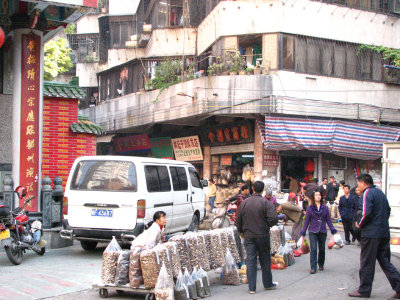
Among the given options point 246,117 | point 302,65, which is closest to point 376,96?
point 302,65

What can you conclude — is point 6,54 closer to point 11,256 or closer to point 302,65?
point 11,256

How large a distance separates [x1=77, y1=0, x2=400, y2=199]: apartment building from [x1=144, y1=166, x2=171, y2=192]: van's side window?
971 centimetres

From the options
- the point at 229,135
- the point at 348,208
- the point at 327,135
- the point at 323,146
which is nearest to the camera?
the point at 348,208

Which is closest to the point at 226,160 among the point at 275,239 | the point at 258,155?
the point at 258,155

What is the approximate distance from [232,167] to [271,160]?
2882mm

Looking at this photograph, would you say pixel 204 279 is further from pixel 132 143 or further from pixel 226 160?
pixel 132 143

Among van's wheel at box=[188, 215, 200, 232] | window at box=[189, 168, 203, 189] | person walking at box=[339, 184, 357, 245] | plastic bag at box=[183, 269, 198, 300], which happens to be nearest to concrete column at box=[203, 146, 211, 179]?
window at box=[189, 168, 203, 189]

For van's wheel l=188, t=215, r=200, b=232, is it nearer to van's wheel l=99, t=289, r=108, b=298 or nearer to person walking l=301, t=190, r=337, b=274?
person walking l=301, t=190, r=337, b=274

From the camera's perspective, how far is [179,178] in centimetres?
1176

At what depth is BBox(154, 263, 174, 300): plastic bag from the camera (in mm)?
6512

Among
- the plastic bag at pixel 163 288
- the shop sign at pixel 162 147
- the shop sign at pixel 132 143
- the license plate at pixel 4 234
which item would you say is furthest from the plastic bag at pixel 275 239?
the shop sign at pixel 132 143

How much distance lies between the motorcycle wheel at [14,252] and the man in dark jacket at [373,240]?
5.70 metres

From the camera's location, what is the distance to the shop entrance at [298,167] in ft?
71.2

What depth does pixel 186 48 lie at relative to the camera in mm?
26172
